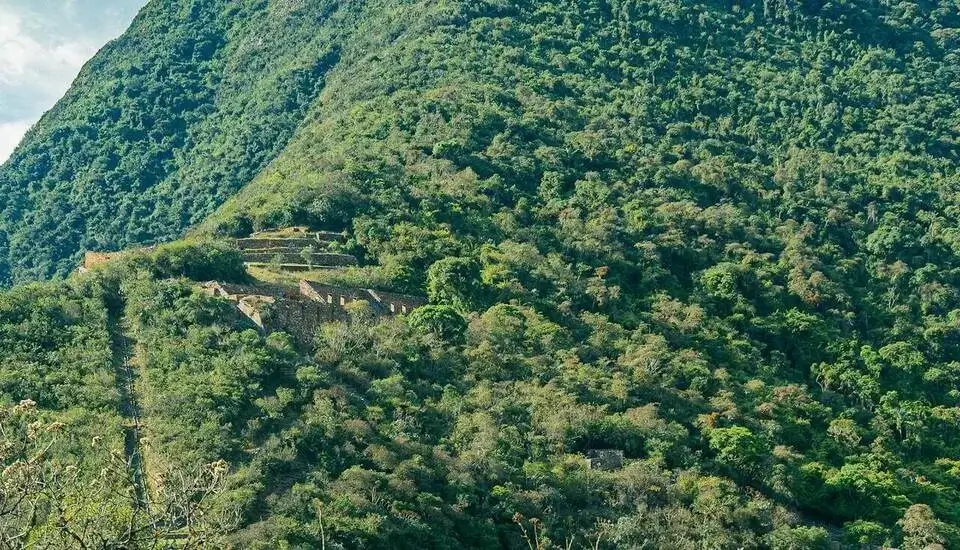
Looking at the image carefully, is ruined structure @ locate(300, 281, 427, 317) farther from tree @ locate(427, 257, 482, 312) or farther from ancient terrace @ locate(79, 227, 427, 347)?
tree @ locate(427, 257, 482, 312)

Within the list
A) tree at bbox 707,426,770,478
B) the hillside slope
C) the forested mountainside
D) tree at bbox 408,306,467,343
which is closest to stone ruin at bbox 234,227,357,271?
the forested mountainside

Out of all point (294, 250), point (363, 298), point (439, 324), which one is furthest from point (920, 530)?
point (294, 250)

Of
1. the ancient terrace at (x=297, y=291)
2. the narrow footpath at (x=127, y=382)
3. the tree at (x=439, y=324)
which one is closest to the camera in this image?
the narrow footpath at (x=127, y=382)

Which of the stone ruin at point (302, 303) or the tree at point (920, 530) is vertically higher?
the stone ruin at point (302, 303)

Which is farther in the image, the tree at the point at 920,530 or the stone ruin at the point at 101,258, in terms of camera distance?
the stone ruin at the point at 101,258

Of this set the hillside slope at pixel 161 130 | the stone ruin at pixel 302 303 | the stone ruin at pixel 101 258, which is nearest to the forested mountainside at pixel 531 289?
the hillside slope at pixel 161 130

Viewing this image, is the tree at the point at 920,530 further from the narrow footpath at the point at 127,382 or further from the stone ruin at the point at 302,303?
the narrow footpath at the point at 127,382

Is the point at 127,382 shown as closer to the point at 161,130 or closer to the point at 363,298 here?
the point at 363,298

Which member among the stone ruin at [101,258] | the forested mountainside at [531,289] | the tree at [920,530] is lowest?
the tree at [920,530]

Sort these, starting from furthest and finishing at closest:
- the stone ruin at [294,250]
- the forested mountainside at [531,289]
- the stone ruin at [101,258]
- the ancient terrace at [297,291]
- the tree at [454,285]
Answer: the stone ruin at [294,250] → the tree at [454,285] → the stone ruin at [101,258] → the ancient terrace at [297,291] → the forested mountainside at [531,289]
